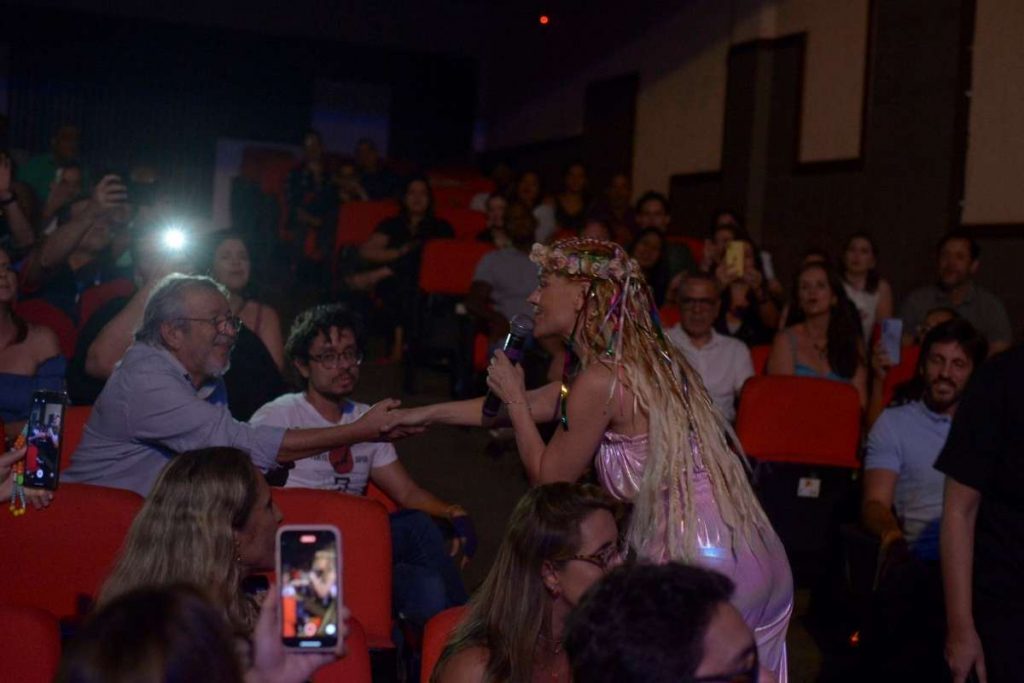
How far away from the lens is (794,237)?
30.5 feet

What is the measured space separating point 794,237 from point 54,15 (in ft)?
28.7

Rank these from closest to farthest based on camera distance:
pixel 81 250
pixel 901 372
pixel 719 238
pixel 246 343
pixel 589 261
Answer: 1. pixel 589 261
2. pixel 246 343
3. pixel 901 372
4. pixel 81 250
5. pixel 719 238

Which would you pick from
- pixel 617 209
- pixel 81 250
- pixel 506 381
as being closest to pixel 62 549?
pixel 506 381

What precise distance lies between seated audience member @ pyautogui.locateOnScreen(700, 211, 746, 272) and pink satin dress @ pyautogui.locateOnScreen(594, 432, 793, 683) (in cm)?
466

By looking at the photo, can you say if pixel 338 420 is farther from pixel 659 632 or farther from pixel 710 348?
pixel 659 632

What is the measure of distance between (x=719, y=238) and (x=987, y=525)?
193 inches

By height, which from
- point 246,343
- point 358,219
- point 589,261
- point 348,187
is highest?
point 348,187

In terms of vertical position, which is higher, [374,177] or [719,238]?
[374,177]

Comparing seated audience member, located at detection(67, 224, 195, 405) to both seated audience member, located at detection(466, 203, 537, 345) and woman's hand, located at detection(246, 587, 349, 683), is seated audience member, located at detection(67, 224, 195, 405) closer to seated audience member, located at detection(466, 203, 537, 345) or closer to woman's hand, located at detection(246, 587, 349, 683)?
seated audience member, located at detection(466, 203, 537, 345)

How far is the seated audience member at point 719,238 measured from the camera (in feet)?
24.1

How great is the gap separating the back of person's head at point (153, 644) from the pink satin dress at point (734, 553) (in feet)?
4.05

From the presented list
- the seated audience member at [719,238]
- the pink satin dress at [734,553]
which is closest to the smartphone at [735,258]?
the seated audience member at [719,238]

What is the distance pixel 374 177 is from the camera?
11102 mm

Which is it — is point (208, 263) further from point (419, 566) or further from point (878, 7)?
point (878, 7)
